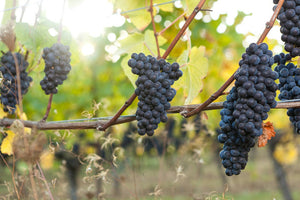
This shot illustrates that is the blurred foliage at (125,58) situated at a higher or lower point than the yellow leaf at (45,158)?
higher

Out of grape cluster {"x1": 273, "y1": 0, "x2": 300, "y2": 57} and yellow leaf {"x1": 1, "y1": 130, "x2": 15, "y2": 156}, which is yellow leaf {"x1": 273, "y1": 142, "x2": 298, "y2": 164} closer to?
yellow leaf {"x1": 1, "y1": 130, "x2": 15, "y2": 156}

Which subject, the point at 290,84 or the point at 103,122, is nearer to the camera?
the point at 290,84

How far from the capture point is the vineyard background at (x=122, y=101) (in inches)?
51.6

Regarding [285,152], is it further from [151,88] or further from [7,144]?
[151,88]

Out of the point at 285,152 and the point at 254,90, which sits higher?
the point at 254,90

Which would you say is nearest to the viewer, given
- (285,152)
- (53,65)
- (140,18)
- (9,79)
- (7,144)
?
(53,65)

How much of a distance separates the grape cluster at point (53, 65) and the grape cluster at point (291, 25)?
760 mm

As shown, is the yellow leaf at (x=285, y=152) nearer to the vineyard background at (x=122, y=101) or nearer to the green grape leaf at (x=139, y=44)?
the vineyard background at (x=122, y=101)

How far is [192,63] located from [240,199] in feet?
22.3

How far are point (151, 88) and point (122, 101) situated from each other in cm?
358

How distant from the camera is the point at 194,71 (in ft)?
4.22

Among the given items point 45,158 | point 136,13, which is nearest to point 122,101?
point 45,158

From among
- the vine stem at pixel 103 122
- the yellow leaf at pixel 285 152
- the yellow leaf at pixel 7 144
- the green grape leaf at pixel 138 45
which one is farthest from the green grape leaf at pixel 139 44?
the yellow leaf at pixel 285 152

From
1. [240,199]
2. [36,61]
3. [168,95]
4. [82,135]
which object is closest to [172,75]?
[168,95]
